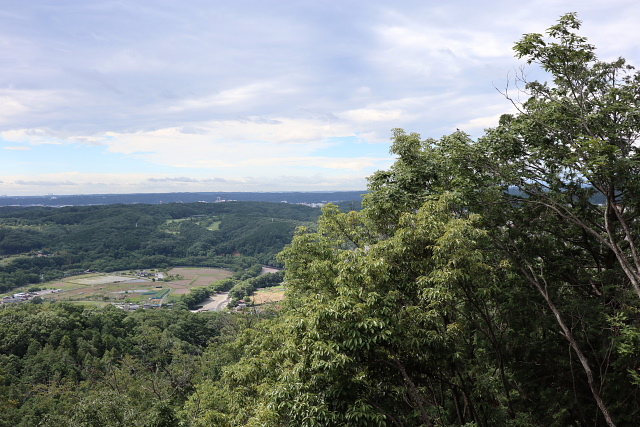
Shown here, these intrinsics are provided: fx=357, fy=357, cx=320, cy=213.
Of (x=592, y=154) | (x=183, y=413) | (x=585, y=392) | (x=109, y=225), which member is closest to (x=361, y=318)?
(x=592, y=154)

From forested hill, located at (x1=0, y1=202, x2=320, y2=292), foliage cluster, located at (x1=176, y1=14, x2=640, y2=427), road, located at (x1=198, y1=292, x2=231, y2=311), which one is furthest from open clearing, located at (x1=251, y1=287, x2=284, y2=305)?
foliage cluster, located at (x1=176, y1=14, x2=640, y2=427)

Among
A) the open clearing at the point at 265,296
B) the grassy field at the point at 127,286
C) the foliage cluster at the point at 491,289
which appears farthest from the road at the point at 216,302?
the foliage cluster at the point at 491,289

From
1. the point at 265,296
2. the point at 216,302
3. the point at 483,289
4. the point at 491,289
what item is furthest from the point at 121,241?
the point at 483,289

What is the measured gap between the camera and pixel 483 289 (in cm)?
776

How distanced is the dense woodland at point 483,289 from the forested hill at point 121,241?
5200 inches

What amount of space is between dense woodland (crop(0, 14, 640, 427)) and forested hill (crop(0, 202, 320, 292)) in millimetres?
132073

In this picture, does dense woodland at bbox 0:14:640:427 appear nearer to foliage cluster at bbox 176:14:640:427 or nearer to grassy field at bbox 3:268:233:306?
foliage cluster at bbox 176:14:640:427

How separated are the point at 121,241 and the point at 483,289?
563 feet

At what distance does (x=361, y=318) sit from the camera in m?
6.99

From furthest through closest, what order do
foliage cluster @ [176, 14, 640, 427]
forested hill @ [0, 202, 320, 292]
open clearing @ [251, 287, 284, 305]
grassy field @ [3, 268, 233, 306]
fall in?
forested hill @ [0, 202, 320, 292], grassy field @ [3, 268, 233, 306], open clearing @ [251, 287, 284, 305], foliage cluster @ [176, 14, 640, 427]

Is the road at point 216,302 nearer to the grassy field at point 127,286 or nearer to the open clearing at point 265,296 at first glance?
the open clearing at point 265,296

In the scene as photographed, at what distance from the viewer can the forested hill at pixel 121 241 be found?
126938mm

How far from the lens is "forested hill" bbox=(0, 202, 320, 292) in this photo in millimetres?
126938

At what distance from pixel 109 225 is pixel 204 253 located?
47.1 meters
